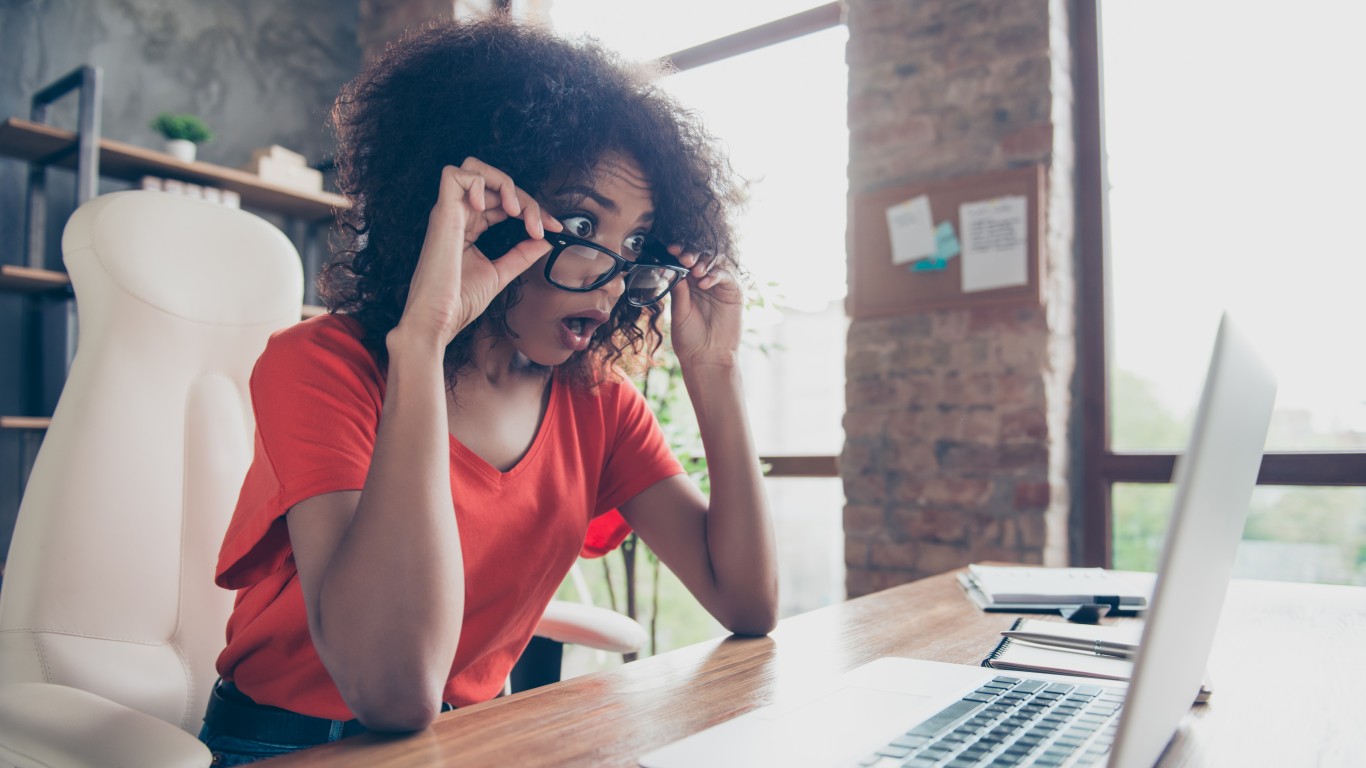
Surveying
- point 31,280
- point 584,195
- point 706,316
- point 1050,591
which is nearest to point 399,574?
point 584,195

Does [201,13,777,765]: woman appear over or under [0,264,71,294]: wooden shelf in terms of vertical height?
under

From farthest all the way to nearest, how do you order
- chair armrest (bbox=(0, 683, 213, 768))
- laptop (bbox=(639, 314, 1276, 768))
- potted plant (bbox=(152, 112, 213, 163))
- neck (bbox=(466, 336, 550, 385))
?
potted plant (bbox=(152, 112, 213, 163)) → neck (bbox=(466, 336, 550, 385)) → chair armrest (bbox=(0, 683, 213, 768)) → laptop (bbox=(639, 314, 1276, 768))

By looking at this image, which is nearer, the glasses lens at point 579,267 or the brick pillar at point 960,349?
the glasses lens at point 579,267

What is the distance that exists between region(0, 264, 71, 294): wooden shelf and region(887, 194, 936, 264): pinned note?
234cm

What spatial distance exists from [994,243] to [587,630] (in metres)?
1.63

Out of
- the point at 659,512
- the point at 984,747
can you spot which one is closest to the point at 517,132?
the point at 659,512

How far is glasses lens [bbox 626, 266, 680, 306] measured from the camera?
116cm

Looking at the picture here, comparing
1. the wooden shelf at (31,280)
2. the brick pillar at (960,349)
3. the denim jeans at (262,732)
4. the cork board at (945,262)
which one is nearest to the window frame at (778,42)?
the brick pillar at (960,349)

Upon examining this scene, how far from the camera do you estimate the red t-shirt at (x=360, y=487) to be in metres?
0.87

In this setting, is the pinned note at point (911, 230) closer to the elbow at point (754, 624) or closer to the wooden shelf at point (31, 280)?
the elbow at point (754, 624)

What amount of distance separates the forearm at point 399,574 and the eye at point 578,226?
0.27 m

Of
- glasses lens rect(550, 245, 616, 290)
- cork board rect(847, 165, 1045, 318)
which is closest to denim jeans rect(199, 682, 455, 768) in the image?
glasses lens rect(550, 245, 616, 290)

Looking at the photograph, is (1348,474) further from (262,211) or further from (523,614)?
(262,211)

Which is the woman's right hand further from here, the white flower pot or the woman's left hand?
the white flower pot
